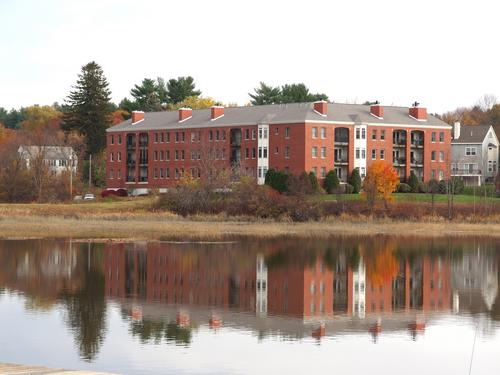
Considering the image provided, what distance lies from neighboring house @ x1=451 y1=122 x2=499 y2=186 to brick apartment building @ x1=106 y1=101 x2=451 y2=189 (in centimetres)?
1295

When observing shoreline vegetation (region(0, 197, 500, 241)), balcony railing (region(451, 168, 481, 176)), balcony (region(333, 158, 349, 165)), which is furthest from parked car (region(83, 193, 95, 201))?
balcony railing (region(451, 168, 481, 176))

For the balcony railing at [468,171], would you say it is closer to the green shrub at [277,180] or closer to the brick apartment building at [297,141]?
the brick apartment building at [297,141]

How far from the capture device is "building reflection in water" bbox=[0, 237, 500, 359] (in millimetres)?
37125

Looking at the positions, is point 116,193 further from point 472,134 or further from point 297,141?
point 472,134

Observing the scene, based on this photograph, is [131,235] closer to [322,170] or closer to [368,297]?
[368,297]

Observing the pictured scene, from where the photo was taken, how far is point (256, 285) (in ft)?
160

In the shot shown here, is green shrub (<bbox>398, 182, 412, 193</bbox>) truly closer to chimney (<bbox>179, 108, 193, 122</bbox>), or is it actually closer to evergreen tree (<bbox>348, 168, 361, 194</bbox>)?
evergreen tree (<bbox>348, 168, 361, 194</bbox>)

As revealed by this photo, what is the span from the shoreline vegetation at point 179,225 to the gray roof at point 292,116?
3049 cm

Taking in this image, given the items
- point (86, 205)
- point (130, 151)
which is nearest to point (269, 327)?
point (86, 205)

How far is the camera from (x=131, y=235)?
77.2 meters

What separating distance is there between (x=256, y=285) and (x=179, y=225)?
130 feet

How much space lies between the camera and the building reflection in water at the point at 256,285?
37.1 m

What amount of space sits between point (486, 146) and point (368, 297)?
109 m

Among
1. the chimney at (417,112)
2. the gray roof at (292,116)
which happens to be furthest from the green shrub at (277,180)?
the chimney at (417,112)
